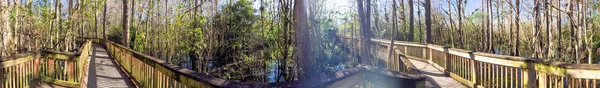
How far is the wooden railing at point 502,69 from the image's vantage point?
8.64ft

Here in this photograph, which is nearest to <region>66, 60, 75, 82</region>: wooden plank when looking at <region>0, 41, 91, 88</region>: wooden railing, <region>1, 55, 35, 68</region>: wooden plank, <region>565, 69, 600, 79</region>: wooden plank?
<region>0, 41, 91, 88</region>: wooden railing

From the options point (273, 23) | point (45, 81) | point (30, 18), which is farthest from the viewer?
point (30, 18)

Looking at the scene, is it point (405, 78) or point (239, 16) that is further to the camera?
point (239, 16)

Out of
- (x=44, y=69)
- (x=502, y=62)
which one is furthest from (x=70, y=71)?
(x=502, y=62)

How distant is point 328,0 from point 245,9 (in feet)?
30.1

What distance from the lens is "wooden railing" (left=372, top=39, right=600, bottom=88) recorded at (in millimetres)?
2633

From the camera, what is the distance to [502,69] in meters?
3.71

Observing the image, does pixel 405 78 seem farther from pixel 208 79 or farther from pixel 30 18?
pixel 30 18

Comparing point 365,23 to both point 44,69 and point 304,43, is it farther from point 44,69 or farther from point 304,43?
point 44,69

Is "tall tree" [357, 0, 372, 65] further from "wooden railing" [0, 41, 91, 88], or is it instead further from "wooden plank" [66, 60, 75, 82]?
"wooden plank" [66, 60, 75, 82]

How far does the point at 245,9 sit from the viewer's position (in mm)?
10172

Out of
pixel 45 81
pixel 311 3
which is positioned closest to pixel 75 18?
pixel 45 81

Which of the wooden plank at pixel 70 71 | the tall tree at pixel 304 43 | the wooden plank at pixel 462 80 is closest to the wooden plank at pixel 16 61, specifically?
the wooden plank at pixel 70 71

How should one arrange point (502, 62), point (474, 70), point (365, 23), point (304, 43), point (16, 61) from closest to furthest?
1. point (365, 23)
2. point (304, 43)
3. point (502, 62)
4. point (16, 61)
5. point (474, 70)
